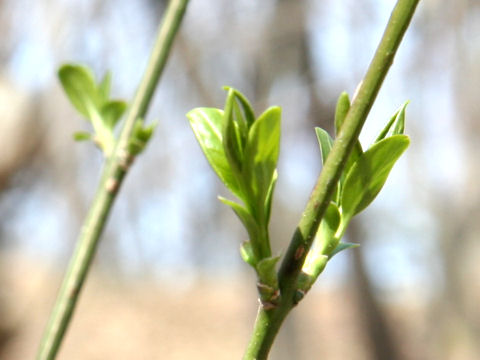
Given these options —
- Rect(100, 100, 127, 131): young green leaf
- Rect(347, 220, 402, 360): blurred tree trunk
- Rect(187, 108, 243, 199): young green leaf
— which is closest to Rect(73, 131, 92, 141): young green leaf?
Rect(100, 100, 127, 131): young green leaf

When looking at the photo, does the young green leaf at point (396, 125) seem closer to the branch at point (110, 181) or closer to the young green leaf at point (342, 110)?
the young green leaf at point (342, 110)

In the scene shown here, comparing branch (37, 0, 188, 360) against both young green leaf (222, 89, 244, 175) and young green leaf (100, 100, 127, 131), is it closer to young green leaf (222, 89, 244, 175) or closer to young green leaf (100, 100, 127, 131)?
young green leaf (100, 100, 127, 131)

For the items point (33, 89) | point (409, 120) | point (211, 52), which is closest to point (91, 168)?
point (33, 89)

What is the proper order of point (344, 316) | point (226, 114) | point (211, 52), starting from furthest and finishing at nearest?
point (344, 316), point (211, 52), point (226, 114)

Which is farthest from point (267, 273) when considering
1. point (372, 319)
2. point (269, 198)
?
point (372, 319)

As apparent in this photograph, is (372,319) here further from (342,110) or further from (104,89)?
(342,110)

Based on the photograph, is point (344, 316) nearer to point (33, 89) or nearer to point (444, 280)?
point (444, 280)

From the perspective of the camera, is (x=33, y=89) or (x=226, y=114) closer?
(x=226, y=114)
